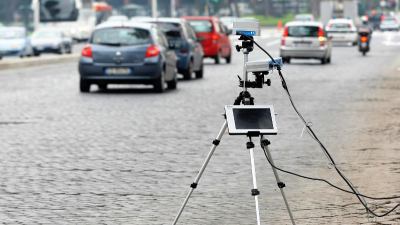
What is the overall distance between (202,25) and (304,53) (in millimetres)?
3640

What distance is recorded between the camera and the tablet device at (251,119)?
295 inches

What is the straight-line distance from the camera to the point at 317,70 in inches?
1586

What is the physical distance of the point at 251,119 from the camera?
7.55m

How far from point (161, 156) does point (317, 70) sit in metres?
26.7

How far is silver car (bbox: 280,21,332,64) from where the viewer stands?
45750mm

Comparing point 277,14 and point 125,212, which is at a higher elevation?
point 125,212

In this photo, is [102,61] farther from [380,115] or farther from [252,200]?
[252,200]

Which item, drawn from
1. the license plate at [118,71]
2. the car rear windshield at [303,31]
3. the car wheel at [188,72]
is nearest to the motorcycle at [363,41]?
the car rear windshield at [303,31]

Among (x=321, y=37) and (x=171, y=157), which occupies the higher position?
(x=171, y=157)

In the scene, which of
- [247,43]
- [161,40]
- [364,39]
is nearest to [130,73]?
[161,40]

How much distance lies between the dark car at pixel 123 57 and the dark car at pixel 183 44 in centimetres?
469

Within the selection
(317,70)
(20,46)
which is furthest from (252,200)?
(20,46)

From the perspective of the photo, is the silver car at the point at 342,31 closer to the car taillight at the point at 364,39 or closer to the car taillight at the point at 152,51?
the car taillight at the point at 364,39

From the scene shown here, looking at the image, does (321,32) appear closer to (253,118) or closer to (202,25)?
(202,25)
